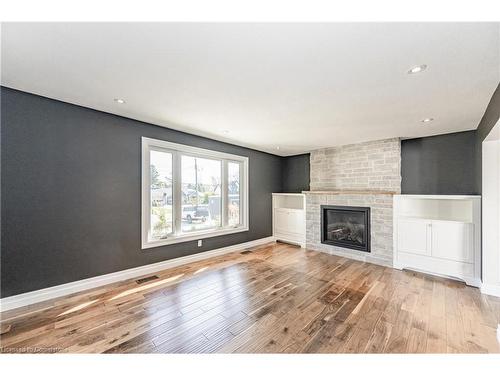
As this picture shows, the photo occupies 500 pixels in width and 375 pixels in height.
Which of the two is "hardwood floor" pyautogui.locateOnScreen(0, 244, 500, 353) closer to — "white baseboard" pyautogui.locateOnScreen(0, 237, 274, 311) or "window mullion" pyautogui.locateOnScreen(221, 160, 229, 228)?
"white baseboard" pyautogui.locateOnScreen(0, 237, 274, 311)

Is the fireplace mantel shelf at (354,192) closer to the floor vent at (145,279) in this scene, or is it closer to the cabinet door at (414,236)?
the cabinet door at (414,236)

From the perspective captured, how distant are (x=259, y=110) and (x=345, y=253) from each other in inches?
140

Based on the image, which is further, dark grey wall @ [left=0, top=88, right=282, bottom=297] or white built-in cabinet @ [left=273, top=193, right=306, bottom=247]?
white built-in cabinet @ [left=273, top=193, right=306, bottom=247]

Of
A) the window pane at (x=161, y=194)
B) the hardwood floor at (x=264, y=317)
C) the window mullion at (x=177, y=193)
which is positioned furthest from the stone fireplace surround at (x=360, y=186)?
the window pane at (x=161, y=194)

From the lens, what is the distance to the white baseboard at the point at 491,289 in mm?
2830

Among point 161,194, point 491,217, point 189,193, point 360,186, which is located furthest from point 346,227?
point 161,194

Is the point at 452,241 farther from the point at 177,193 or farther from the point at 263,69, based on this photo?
the point at 177,193

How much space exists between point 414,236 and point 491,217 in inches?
40.2

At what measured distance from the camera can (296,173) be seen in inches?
239

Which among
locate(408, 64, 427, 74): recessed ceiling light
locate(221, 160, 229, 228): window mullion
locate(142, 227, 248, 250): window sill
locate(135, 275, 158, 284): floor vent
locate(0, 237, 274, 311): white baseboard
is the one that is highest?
locate(408, 64, 427, 74): recessed ceiling light

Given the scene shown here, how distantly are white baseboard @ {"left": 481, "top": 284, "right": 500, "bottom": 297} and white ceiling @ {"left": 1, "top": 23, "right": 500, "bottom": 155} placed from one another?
2353mm

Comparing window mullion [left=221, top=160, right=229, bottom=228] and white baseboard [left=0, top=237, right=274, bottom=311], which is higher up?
window mullion [left=221, top=160, right=229, bottom=228]

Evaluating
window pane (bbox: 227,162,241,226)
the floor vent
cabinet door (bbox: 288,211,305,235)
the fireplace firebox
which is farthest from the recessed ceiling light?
the floor vent

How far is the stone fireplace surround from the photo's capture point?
4098mm
